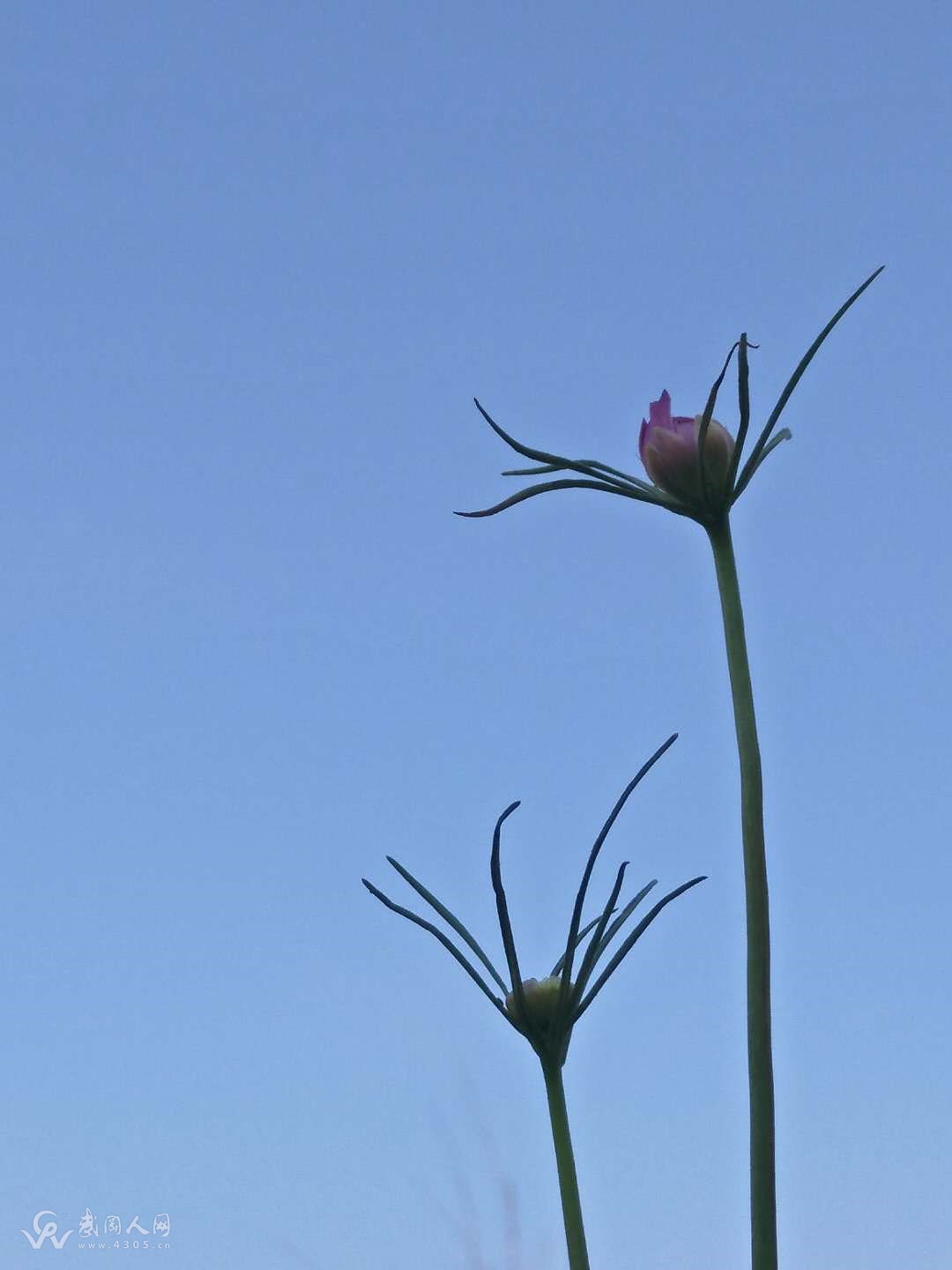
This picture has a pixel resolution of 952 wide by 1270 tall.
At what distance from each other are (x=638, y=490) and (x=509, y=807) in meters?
0.34

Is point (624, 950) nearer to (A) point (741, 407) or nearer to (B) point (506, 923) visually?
(B) point (506, 923)

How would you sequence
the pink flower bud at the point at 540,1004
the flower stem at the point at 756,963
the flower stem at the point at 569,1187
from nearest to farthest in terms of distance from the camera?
the flower stem at the point at 756,963
the flower stem at the point at 569,1187
the pink flower bud at the point at 540,1004

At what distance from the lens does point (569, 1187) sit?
128 cm

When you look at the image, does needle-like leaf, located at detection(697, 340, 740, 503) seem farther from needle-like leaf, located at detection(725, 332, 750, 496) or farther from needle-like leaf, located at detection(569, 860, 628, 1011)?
needle-like leaf, located at detection(569, 860, 628, 1011)

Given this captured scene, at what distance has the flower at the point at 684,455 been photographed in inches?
52.7

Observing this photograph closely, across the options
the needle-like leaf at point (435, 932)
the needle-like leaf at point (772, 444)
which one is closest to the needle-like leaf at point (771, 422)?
the needle-like leaf at point (772, 444)

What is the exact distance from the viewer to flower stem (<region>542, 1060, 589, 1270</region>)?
50.1 inches

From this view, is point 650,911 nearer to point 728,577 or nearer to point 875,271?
point 728,577

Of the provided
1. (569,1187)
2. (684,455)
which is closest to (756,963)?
(569,1187)

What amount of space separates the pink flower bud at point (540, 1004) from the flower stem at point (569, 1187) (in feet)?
0.26

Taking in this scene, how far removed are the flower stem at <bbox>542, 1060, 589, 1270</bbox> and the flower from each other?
591 mm

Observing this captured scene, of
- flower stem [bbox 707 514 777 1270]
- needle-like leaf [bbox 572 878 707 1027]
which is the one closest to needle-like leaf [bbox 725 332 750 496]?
flower stem [bbox 707 514 777 1270]

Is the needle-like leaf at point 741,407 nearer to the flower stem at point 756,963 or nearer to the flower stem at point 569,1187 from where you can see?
the flower stem at point 756,963

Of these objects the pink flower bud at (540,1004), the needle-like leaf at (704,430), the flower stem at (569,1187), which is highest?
the needle-like leaf at (704,430)
